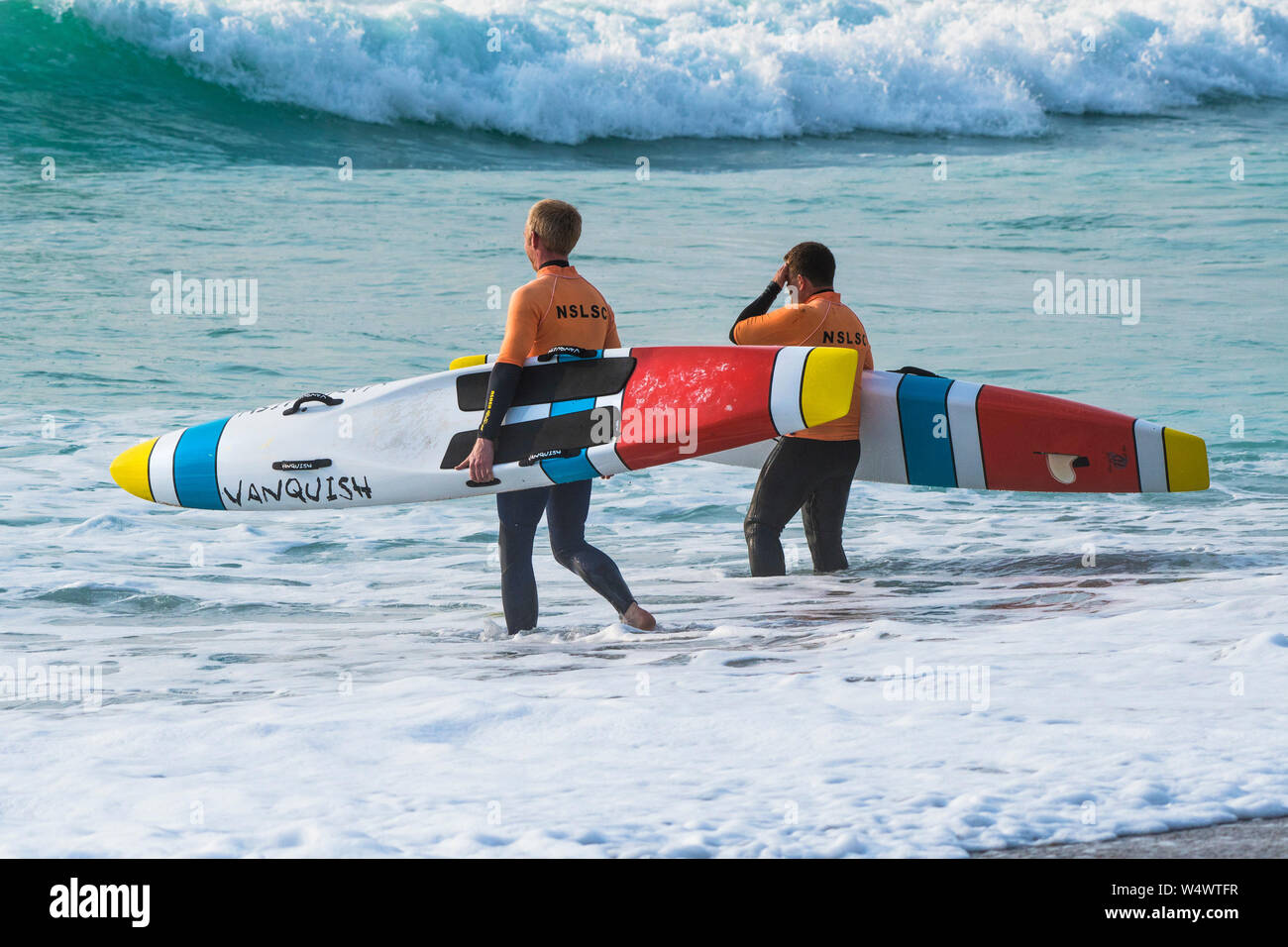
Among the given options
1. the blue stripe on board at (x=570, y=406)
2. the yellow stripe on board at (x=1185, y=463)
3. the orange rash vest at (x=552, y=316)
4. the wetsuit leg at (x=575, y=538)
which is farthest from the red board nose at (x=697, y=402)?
the yellow stripe on board at (x=1185, y=463)

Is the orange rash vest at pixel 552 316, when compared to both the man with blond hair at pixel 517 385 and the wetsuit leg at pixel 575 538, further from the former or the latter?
the wetsuit leg at pixel 575 538

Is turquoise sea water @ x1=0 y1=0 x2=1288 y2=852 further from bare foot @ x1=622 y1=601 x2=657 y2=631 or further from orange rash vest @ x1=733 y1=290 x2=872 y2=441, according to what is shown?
orange rash vest @ x1=733 y1=290 x2=872 y2=441

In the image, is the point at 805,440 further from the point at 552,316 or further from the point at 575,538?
the point at 552,316

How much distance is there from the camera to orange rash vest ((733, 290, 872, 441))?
5129 mm

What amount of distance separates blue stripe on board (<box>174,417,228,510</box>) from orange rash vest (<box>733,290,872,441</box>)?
2146 mm

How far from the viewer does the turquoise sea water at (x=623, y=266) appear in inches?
213

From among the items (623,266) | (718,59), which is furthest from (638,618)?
(718,59)

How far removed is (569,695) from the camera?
367 centimetres

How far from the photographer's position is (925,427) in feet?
19.1

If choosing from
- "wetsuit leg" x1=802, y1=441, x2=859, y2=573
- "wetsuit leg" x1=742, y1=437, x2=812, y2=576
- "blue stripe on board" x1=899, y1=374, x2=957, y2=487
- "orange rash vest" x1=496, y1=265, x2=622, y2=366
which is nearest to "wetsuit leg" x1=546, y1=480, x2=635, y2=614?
"orange rash vest" x1=496, y1=265, x2=622, y2=366

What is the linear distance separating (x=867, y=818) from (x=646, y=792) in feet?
1.55

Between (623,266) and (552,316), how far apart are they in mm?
10379

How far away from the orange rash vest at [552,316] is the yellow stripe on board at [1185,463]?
2.73 m
